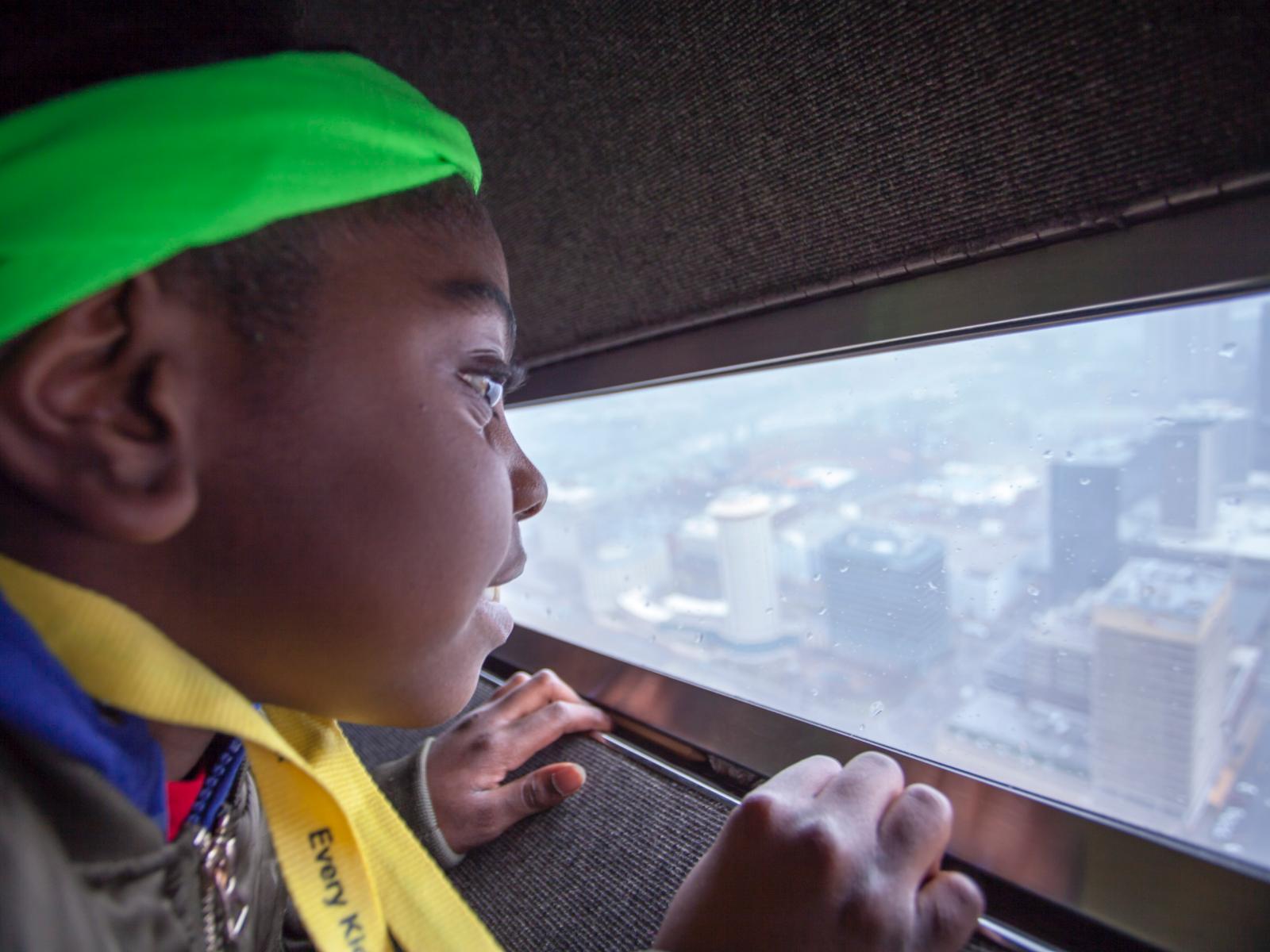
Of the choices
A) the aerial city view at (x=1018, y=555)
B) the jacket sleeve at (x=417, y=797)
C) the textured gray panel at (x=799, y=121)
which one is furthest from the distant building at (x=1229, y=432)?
the jacket sleeve at (x=417, y=797)

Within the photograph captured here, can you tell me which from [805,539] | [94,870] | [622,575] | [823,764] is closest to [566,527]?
[622,575]

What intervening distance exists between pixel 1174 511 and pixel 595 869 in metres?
0.76

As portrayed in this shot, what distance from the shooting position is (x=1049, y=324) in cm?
70

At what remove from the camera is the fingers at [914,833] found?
1.96 feet

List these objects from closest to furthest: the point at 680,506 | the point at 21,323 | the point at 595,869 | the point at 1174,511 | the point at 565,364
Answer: the point at 21,323 < the point at 1174,511 < the point at 595,869 < the point at 680,506 < the point at 565,364

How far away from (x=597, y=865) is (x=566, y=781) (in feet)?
0.42

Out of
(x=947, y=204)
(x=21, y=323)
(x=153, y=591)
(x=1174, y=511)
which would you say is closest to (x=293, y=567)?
(x=153, y=591)

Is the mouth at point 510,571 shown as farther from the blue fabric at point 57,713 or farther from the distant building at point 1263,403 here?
the distant building at point 1263,403

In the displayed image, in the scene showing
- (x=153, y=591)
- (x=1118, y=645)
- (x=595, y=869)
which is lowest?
(x=595, y=869)

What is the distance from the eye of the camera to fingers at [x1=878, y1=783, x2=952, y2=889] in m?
0.60

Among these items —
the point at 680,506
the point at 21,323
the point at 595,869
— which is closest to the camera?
the point at 21,323

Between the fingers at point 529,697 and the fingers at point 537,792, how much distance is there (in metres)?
0.12

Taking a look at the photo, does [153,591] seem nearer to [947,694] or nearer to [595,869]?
[595,869]

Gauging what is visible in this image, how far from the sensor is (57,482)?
439 millimetres
